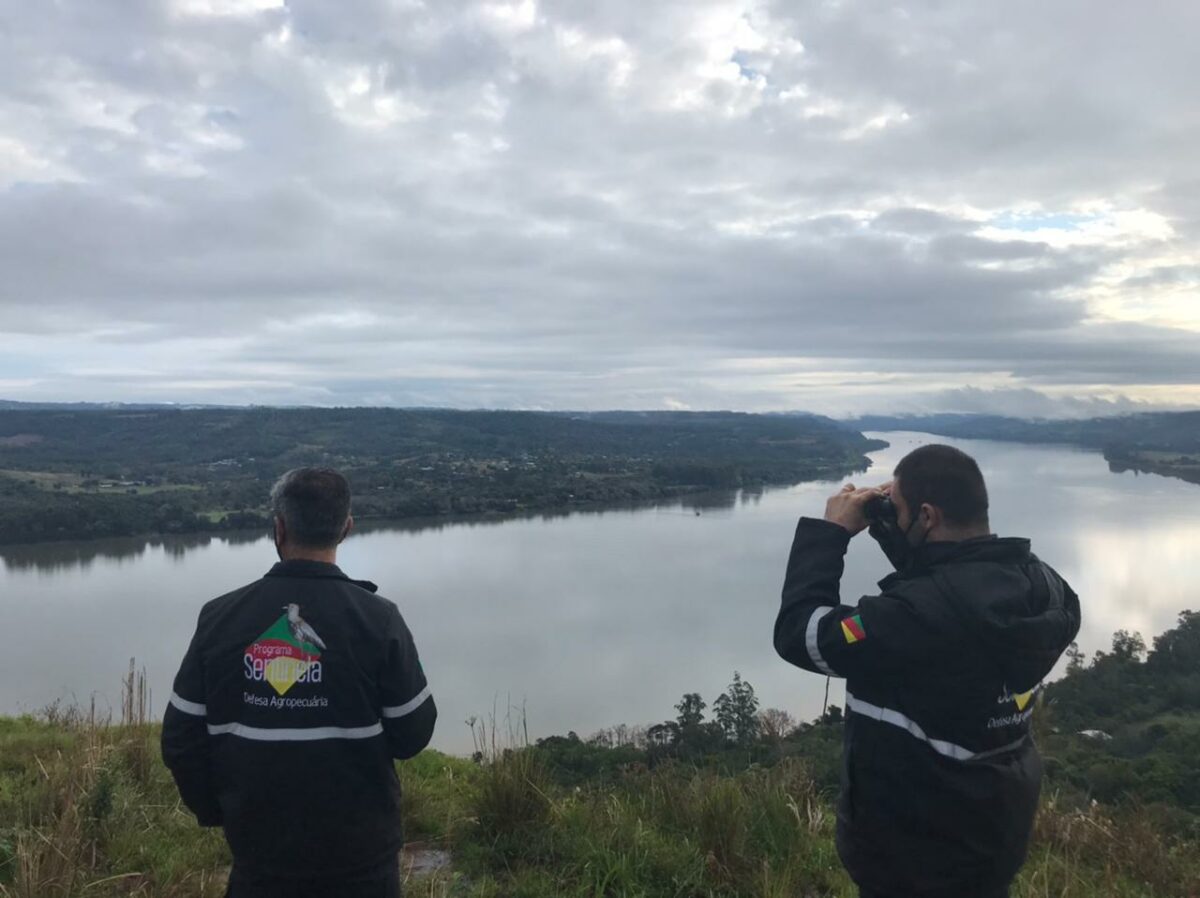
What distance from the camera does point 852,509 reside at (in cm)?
150

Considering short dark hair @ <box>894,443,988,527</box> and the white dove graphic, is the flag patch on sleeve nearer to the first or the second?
short dark hair @ <box>894,443,988,527</box>

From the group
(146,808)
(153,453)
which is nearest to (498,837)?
(146,808)

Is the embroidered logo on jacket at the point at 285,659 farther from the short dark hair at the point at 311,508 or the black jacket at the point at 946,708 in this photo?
the black jacket at the point at 946,708

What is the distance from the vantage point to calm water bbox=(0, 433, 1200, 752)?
14484 mm

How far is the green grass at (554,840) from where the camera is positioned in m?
2.12

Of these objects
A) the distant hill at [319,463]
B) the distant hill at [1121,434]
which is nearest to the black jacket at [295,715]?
the distant hill at [319,463]

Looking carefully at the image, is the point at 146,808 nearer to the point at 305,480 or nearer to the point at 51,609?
the point at 305,480

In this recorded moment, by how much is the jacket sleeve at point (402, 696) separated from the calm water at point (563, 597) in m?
5.85

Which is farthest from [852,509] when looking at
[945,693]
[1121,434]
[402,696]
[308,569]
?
[1121,434]

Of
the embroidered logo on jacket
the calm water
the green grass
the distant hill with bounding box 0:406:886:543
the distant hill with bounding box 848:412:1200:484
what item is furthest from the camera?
the distant hill with bounding box 848:412:1200:484

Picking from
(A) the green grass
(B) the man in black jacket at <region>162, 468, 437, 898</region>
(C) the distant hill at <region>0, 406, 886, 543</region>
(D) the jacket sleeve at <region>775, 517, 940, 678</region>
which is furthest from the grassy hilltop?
(C) the distant hill at <region>0, 406, 886, 543</region>

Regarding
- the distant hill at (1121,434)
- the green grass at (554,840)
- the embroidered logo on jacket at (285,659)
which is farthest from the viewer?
the distant hill at (1121,434)

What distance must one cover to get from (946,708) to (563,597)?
2073 centimetres

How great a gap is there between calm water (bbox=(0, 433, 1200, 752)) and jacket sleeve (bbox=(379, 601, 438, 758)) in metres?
5.85
